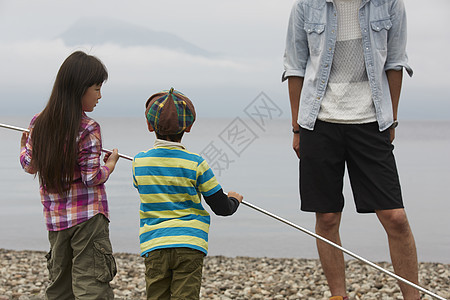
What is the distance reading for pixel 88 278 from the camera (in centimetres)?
310

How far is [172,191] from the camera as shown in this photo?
2.72 metres

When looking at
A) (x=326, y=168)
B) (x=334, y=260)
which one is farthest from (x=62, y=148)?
(x=334, y=260)

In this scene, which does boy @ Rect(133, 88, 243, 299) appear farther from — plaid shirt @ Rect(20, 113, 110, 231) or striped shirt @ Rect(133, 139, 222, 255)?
plaid shirt @ Rect(20, 113, 110, 231)

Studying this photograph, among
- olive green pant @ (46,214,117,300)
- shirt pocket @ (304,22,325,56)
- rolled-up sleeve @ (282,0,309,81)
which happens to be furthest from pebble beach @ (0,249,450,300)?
shirt pocket @ (304,22,325,56)

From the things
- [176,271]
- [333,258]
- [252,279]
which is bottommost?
[252,279]

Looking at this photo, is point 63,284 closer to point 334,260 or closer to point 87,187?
point 87,187

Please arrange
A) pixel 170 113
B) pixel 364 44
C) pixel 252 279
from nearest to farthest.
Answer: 1. pixel 170 113
2. pixel 364 44
3. pixel 252 279

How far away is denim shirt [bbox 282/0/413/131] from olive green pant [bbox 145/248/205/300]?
1.09 m

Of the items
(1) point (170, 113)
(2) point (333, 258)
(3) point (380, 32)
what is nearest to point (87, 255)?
(1) point (170, 113)

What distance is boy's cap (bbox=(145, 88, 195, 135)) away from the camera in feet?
8.88

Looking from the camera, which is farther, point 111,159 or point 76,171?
point 111,159

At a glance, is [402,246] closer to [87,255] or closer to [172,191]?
[172,191]

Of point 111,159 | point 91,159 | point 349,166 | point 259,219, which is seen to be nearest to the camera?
point 91,159

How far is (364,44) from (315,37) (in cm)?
26
